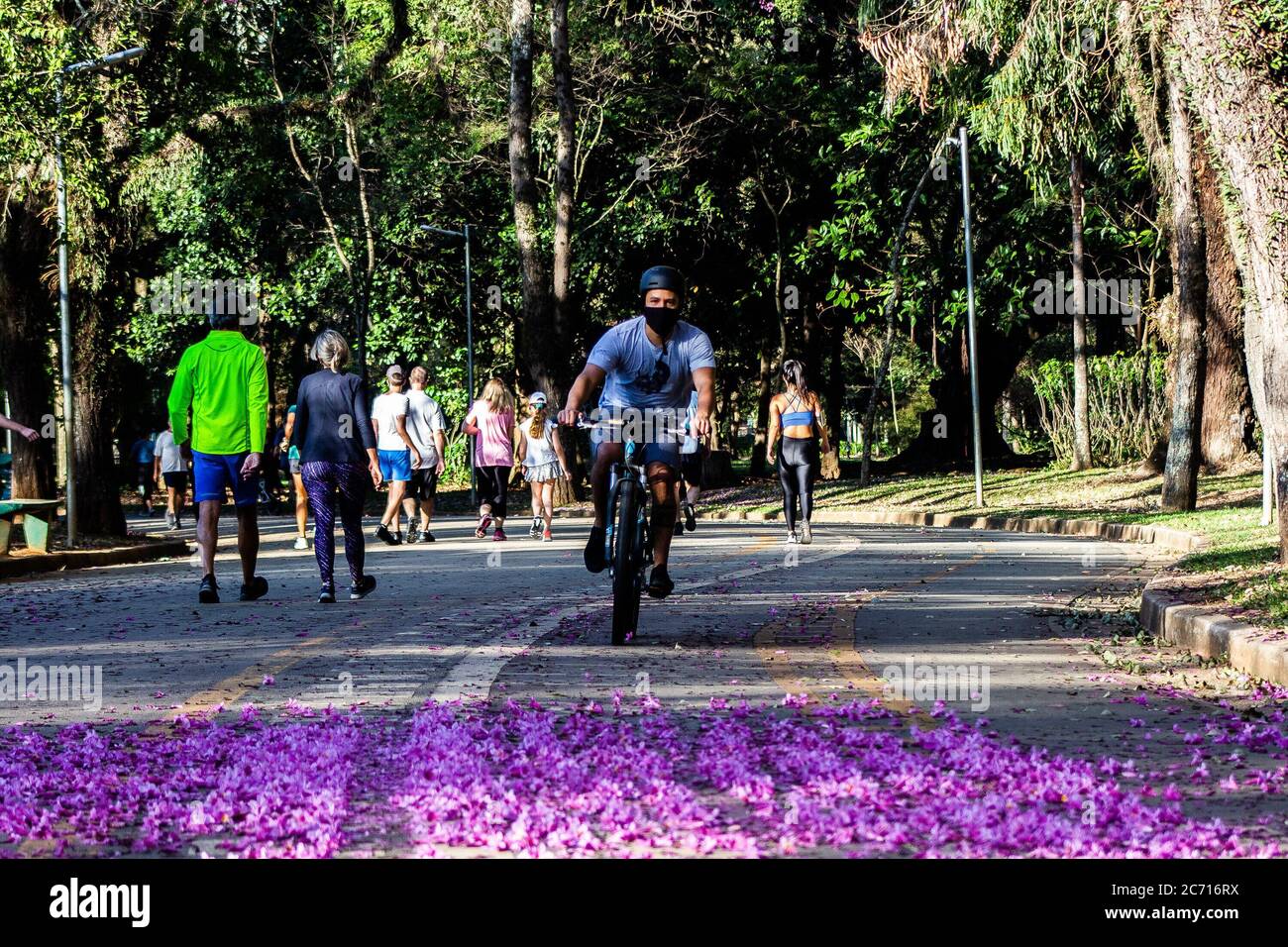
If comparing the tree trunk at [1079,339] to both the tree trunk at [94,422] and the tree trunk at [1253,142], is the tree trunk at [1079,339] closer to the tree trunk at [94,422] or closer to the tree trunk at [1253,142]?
the tree trunk at [94,422]

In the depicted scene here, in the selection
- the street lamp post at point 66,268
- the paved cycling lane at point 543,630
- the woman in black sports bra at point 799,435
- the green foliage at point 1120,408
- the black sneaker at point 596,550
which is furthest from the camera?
the green foliage at point 1120,408

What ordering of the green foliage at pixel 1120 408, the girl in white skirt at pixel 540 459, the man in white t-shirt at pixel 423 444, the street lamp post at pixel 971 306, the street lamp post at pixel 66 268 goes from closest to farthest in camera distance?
the street lamp post at pixel 66 268 < the man in white t-shirt at pixel 423 444 < the girl in white skirt at pixel 540 459 < the street lamp post at pixel 971 306 < the green foliage at pixel 1120 408

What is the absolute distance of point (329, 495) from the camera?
44.9 ft

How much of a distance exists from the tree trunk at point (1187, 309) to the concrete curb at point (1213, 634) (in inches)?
458

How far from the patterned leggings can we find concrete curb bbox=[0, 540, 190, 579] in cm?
616

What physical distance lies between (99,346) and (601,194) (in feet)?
58.0

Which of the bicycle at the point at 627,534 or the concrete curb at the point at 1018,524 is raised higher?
the bicycle at the point at 627,534

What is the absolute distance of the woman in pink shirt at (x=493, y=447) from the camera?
73.2ft

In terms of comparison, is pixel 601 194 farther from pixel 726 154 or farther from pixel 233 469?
pixel 233 469

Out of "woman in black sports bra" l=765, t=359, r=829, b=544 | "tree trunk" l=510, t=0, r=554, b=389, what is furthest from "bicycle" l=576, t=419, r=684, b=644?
"tree trunk" l=510, t=0, r=554, b=389

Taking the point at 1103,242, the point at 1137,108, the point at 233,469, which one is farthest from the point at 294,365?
the point at 233,469

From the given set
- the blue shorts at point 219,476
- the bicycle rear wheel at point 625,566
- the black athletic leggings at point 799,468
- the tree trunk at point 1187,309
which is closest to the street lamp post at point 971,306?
the tree trunk at point 1187,309

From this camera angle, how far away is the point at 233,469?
13672 mm

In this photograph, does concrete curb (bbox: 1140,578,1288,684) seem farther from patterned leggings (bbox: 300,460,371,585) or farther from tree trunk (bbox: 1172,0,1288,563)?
patterned leggings (bbox: 300,460,371,585)
